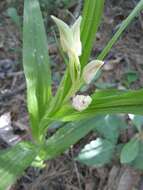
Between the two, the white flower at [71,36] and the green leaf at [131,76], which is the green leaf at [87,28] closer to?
the white flower at [71,36]

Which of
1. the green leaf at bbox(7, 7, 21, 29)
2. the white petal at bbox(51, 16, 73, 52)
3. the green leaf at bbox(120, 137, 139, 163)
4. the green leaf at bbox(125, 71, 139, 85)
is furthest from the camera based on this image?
the green leaf at bbox(7, 7, 21, 29)

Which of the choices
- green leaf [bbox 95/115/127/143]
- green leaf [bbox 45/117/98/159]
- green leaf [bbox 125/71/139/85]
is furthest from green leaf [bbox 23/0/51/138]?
green leaf [bbox 125/71/139/85]

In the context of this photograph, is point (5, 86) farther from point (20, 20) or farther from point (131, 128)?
point (131, 128)

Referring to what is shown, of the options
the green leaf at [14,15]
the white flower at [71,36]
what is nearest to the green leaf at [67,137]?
the white flower at [71,36]

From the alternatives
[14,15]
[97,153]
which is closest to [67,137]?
[97,153]

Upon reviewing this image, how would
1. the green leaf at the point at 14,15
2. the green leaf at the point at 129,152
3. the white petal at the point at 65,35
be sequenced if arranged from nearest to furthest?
the white petal at the point at 65,35 < the green leaf at the point at 129,152 < the green leaf at the point at 14,15

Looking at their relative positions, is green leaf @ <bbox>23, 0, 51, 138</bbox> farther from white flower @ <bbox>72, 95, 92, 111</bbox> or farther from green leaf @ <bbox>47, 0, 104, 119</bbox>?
white flower @ <bbox>72, 95, 92, 111</bbox>

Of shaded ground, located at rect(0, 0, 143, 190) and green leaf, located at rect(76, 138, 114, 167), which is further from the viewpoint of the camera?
shaded ground, located at rect(0, 0, 143, 190)
